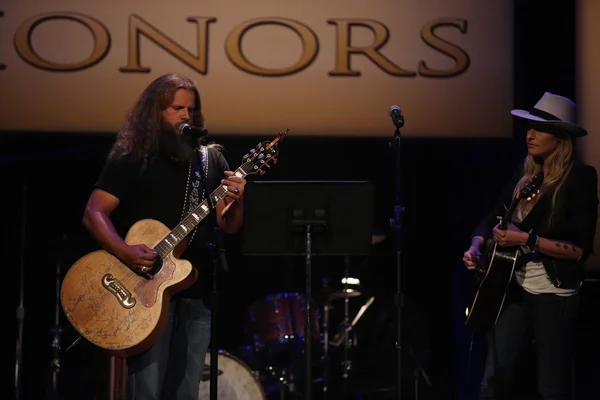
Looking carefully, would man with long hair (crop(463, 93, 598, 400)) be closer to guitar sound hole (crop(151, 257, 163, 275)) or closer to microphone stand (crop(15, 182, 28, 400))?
guitar sound hole (crop(151, 257, 163, 275))

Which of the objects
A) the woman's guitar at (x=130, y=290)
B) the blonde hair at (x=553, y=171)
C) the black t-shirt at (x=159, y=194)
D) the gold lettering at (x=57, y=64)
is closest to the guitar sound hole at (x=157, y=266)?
the woman's guitar at (x=130, y=290)

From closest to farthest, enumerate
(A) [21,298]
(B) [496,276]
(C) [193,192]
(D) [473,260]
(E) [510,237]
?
1. (C) [193,192]
2. (E) [510,237]
3. (B) [496,276]
4. (D) [473,260]
5. (A) [21,298]

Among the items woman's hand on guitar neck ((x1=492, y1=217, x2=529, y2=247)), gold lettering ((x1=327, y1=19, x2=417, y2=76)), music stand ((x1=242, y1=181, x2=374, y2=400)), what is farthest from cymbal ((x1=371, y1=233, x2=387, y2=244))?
music stand ((x1=242, y1=181, x2=374, y2=400))

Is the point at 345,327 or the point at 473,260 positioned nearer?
the point at 473,260

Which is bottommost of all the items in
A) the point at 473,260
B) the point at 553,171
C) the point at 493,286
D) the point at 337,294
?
the point at 337,294

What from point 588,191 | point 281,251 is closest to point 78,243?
point 281,251

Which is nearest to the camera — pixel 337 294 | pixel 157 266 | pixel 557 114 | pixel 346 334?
pixel 157 266

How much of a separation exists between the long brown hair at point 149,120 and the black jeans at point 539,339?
81.3 inches

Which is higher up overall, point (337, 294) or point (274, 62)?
point (274, 62)

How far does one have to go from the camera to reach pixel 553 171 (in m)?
4.96

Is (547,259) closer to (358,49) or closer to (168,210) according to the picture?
(168,210)

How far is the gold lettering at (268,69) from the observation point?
6562 millimetres

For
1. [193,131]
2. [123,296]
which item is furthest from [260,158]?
[123,296]

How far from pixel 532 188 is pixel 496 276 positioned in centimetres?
54
